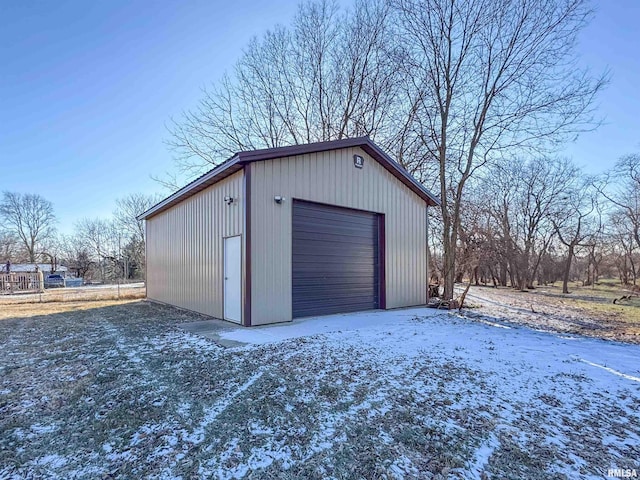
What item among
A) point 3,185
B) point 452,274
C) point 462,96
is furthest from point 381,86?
point 3,185

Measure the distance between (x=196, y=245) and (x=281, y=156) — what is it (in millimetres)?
3779

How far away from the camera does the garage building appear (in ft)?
22.0

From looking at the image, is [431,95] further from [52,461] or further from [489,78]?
[52,461]

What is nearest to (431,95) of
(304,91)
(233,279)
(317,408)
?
(304,91)

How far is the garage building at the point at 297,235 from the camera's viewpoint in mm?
6703

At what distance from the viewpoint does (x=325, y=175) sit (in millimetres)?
7832

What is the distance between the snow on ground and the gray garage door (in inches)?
90.3

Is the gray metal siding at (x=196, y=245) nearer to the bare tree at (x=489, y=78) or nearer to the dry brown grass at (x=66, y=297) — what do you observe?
the dry brown grass at (x=66, y=297)

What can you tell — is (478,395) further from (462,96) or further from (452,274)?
(462,96)

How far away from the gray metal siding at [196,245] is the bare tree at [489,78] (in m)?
7.85

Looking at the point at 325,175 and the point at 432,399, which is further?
the point at 325,175

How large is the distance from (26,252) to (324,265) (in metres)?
43.2

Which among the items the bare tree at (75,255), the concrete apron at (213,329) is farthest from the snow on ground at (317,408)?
the bare tree at (75,255)

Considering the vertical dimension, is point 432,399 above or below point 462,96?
below
